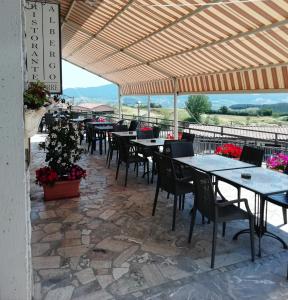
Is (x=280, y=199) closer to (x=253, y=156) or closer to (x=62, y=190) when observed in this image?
(x=253, y=156)

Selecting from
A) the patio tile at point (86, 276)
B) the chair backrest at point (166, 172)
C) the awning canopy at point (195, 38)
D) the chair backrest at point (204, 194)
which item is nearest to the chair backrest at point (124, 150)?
the chair backrest at point (166, 172)

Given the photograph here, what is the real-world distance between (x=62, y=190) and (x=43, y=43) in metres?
2.64

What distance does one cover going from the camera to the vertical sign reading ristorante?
3.35m

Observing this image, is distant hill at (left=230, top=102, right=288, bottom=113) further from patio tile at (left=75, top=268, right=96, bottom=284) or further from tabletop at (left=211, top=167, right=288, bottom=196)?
patio tile at (left=75, top=268, right=96, bottom=284)

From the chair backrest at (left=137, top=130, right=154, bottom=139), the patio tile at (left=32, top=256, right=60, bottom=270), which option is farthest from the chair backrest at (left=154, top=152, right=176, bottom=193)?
the chair backrest at (left=137, top=130, right=154, bottom=139)

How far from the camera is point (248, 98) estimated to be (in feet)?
198

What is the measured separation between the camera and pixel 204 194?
3.35 metres

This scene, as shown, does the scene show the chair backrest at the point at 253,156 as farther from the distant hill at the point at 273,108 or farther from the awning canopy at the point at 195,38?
the distant hill at the point at 273,108

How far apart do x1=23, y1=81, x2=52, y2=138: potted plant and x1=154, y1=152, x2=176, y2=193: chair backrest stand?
6.62 feet

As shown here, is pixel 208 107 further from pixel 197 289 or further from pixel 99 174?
pixel 197 289

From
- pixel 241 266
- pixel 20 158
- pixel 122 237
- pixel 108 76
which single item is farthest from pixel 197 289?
pixel 108 76

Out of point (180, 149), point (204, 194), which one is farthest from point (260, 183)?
point (180, 149)

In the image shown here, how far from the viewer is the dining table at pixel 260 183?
122 inches

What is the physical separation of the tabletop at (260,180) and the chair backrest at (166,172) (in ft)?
1.72
